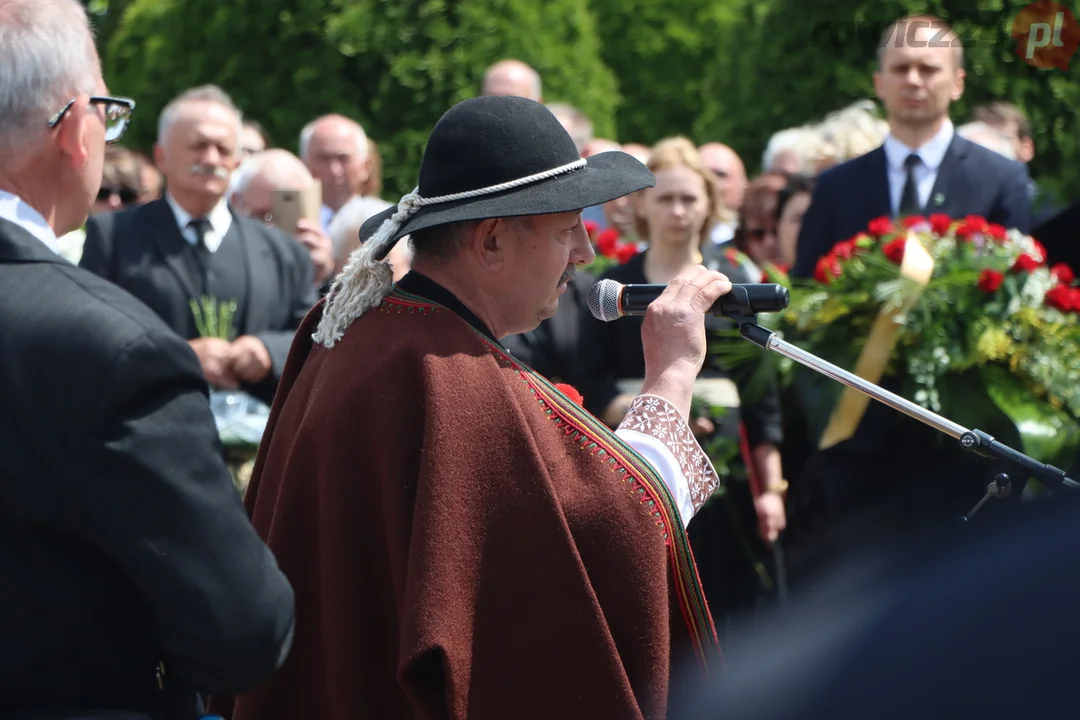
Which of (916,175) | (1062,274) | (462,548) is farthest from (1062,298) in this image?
(462,548)

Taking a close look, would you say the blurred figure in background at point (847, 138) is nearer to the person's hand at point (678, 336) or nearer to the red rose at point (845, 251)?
the red rose at point (845, 251)

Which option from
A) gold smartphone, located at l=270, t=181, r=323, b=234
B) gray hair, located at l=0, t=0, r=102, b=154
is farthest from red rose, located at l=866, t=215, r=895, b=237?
gray hair, located at l=0, t=0, r=102, b=154

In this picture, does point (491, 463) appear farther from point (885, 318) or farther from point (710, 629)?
point (885, 318)

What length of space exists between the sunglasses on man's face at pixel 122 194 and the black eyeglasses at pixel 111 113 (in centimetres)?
682

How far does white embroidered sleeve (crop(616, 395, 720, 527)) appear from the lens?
3.17 m

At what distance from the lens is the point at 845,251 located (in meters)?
6.00

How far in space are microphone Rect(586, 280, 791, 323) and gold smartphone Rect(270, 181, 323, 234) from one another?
4.04 m

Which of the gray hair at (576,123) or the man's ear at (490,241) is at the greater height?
the man's ear at (490,241)

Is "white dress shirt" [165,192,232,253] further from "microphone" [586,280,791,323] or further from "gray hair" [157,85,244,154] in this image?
"microphone" [586,280,791,323]

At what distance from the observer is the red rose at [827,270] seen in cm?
597

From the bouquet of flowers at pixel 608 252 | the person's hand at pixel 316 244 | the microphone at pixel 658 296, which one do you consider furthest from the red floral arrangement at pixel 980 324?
the microphone at pixel 658 296

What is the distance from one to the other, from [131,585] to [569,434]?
920 mm

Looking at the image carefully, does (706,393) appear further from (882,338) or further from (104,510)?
(104,510)

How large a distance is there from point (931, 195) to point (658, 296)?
3618 millimetres
